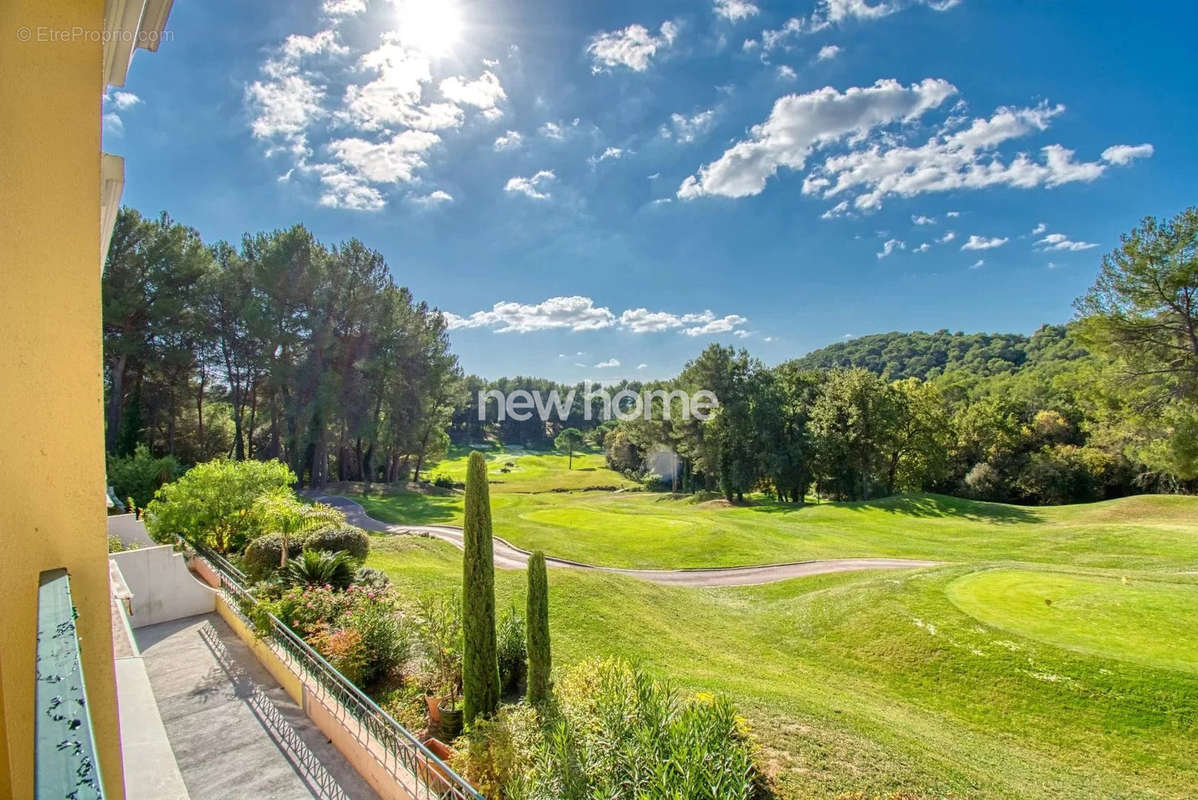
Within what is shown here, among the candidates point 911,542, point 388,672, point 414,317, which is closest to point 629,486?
point 414,317

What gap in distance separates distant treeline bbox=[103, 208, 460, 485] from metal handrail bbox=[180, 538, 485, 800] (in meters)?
28.0

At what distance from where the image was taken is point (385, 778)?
570 centimetres

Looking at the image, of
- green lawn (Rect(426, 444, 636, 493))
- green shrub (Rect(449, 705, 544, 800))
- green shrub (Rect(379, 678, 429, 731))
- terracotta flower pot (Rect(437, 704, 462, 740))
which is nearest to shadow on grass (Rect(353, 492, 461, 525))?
green lawn (Rect(426, 444, 636, 493))

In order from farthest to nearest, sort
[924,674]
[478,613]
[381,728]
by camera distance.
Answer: [924,674] < [478,613] < [381,728]

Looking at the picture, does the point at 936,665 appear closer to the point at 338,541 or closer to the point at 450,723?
the point at 450,723

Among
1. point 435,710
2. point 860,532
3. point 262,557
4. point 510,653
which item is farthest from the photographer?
point 860,532

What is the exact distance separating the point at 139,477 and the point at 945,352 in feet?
344

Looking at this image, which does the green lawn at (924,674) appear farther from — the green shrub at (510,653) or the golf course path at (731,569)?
the golf course path at (731,569)

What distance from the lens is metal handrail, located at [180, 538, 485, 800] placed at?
201 inches

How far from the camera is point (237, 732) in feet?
22.2

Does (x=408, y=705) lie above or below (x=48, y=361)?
below

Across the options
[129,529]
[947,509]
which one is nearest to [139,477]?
[129,529]

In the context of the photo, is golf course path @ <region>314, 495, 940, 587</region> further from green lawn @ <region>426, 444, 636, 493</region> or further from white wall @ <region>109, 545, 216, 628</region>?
Result: green lawn @ <region>426, 444, 636, 493</region>

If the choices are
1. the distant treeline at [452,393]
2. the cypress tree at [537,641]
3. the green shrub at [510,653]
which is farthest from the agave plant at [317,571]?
the distant treeline at [452,393]
